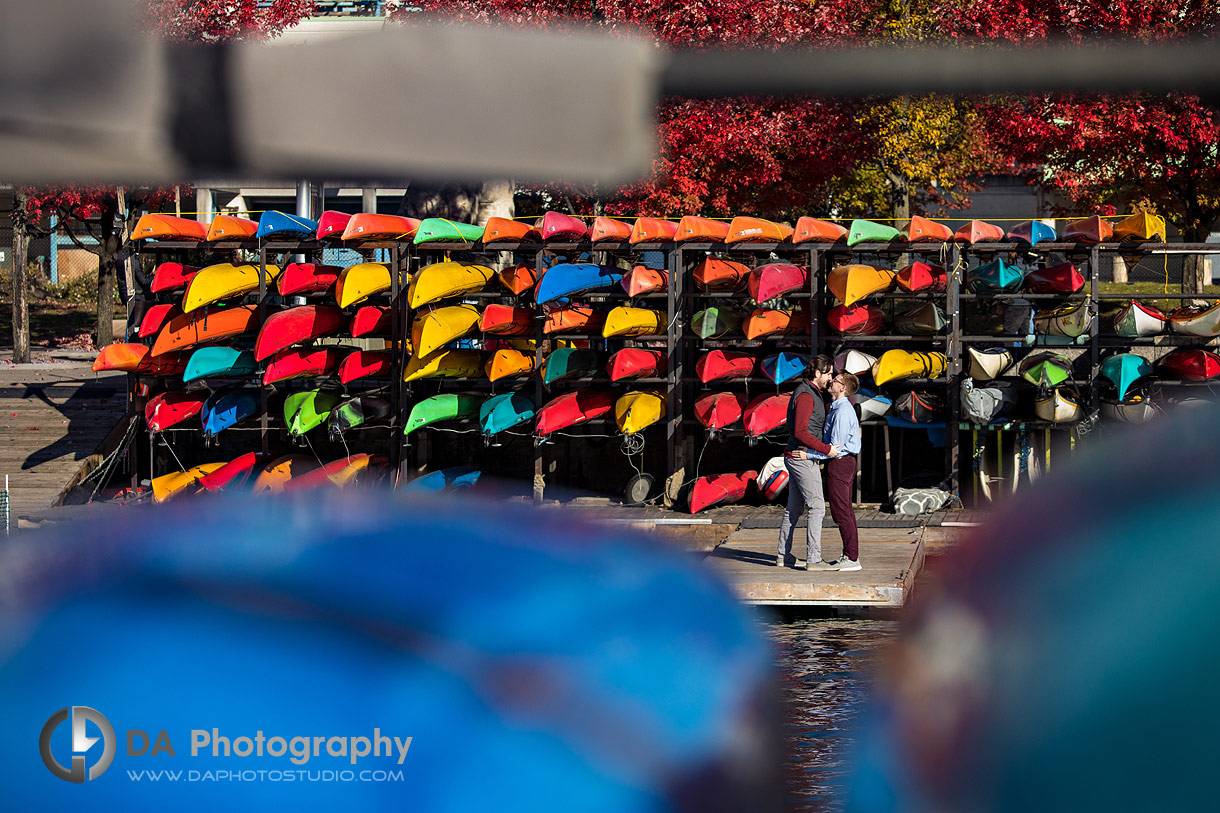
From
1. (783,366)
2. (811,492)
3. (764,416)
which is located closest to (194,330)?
(764,416)

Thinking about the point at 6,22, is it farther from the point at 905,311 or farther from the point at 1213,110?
the point at 905,311

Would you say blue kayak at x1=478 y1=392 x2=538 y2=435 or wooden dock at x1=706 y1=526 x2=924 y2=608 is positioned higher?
blue kayak at x1=478 y1=392 x2=538 y2=435

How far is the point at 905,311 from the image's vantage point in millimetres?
17000

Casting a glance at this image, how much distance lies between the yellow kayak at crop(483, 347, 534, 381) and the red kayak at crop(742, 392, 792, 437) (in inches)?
110

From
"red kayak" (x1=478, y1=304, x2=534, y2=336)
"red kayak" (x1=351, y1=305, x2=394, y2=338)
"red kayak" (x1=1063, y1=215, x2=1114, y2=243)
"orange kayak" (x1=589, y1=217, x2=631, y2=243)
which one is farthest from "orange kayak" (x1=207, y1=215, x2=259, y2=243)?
"red kayak" (x1=1063, y1=215, x2=1114, y2=243)

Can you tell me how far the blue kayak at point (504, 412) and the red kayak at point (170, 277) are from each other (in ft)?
13.7

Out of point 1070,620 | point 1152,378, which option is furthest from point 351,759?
point 1152,378

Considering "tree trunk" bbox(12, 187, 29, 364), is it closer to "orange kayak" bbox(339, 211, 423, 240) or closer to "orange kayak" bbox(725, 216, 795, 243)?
"orange kayak" bbox(339, 211, 423, 240)

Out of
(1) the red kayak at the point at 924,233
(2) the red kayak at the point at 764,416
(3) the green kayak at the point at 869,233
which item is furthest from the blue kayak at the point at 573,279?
(1) the red kayak at the point at 924,233

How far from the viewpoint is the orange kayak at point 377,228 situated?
608 inches

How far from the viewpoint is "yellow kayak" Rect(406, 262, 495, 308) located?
50.7ft

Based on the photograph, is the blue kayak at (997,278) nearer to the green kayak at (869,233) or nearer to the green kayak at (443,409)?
the green kayak at (869,233)

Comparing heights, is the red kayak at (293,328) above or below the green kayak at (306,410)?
above

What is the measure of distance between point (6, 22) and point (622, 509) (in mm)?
14570
